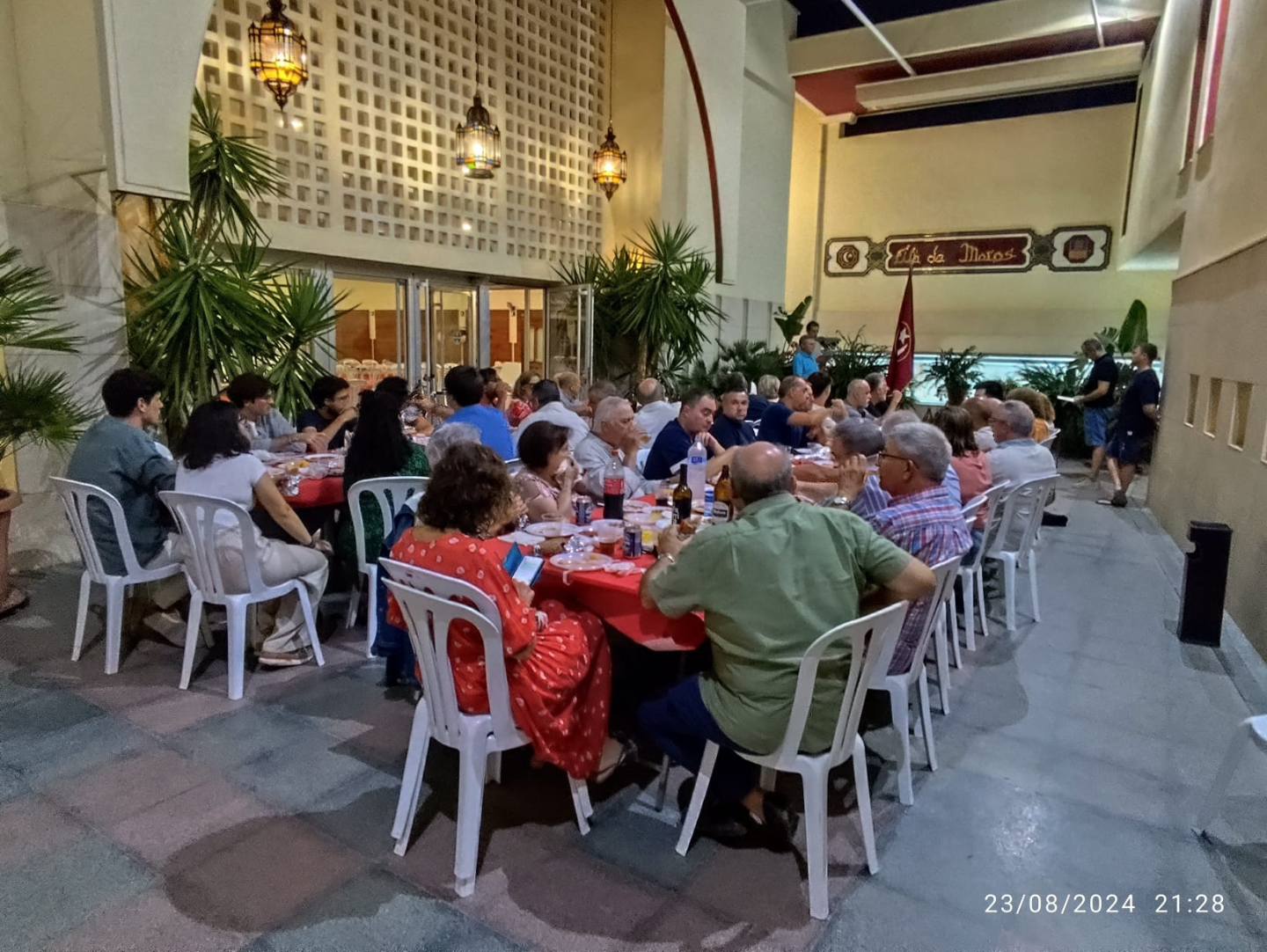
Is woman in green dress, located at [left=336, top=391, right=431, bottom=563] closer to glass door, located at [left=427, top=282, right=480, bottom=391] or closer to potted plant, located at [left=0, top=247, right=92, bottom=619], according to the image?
potted plant, located at [left=0, top=247, right=92, bottom=619]

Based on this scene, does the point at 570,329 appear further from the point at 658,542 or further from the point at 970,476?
the point at 658,542

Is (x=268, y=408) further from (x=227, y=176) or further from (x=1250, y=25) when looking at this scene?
(x=1250, y=25)

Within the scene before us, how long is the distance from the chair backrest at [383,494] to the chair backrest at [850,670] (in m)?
2.15

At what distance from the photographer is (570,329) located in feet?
30.8

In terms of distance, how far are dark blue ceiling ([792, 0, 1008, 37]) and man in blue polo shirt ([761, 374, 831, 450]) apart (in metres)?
7.57

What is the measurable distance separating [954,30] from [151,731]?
11.6 meters

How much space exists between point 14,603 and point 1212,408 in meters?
7.39

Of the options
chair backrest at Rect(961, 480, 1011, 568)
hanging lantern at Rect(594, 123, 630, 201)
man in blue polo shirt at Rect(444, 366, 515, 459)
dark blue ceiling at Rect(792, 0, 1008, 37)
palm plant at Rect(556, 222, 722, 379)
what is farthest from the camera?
dark blue ceiling at Rect(792, 0, 1008, 37)

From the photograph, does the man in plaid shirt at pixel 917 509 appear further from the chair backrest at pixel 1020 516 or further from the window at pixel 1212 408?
the window at pixel 1212 408

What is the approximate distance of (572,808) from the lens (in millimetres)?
2514

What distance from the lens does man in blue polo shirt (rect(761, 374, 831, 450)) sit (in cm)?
528

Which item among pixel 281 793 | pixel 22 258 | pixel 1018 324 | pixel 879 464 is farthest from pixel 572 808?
pixel 1018 324

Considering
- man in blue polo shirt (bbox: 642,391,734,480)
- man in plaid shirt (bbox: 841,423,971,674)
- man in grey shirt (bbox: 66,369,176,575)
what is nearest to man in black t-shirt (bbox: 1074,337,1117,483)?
man in blue polo shirt (bbox: 642,391,734,480)

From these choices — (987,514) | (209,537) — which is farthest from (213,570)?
(987,514)
